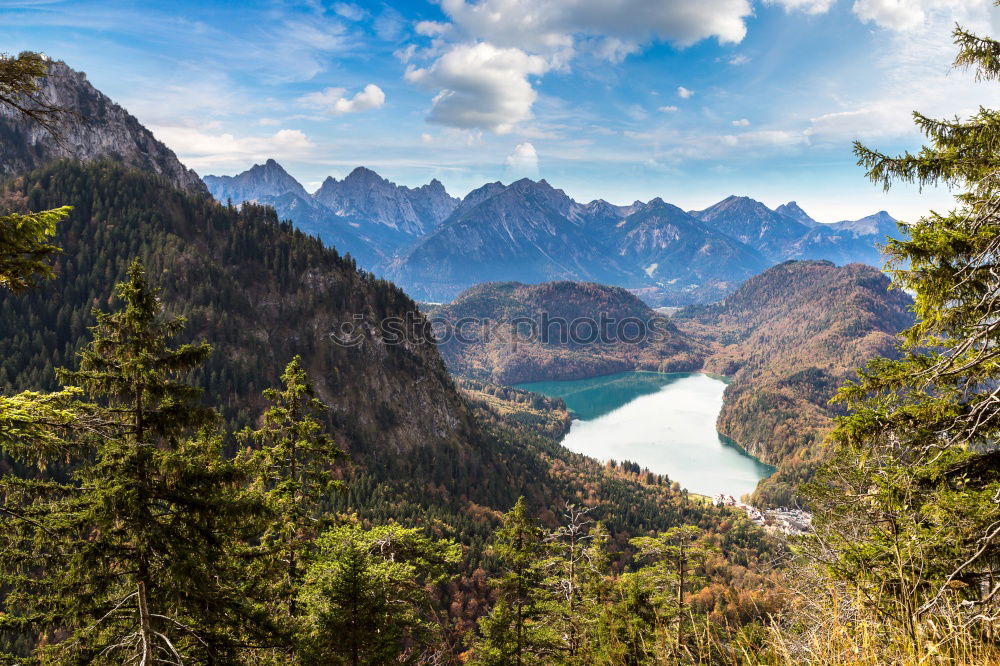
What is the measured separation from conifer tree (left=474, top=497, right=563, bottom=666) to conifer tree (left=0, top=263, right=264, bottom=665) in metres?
12.9

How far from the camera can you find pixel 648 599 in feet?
76.1

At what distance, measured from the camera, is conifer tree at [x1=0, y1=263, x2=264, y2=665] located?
816cm

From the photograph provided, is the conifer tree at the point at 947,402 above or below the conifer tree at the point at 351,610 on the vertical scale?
above

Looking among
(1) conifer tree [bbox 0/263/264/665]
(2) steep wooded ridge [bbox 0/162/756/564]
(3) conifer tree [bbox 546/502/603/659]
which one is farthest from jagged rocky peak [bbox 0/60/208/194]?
(1) conifer tree [bbox 0/263/264/665]

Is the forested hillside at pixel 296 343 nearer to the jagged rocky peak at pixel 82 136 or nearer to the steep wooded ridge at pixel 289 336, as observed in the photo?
the steep wooded ridge at pixel 289 336

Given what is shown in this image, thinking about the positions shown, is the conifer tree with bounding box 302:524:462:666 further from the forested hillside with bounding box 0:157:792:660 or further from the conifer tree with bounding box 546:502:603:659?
the forested hillside with bounding box 0:157:792:660

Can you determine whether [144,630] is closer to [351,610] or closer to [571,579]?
[351,610]

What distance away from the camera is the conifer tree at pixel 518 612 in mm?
19656

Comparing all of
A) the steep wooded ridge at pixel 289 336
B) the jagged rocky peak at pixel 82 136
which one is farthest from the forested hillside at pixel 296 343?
the jagged rocky peak at pixel 82 136

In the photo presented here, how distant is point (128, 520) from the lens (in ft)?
27.8

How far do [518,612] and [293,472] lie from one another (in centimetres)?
1128

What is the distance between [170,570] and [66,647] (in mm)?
2311

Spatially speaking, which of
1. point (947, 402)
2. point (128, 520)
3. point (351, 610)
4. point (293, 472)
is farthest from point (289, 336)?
point (947, 402)

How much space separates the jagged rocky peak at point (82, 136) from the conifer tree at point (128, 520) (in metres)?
200
